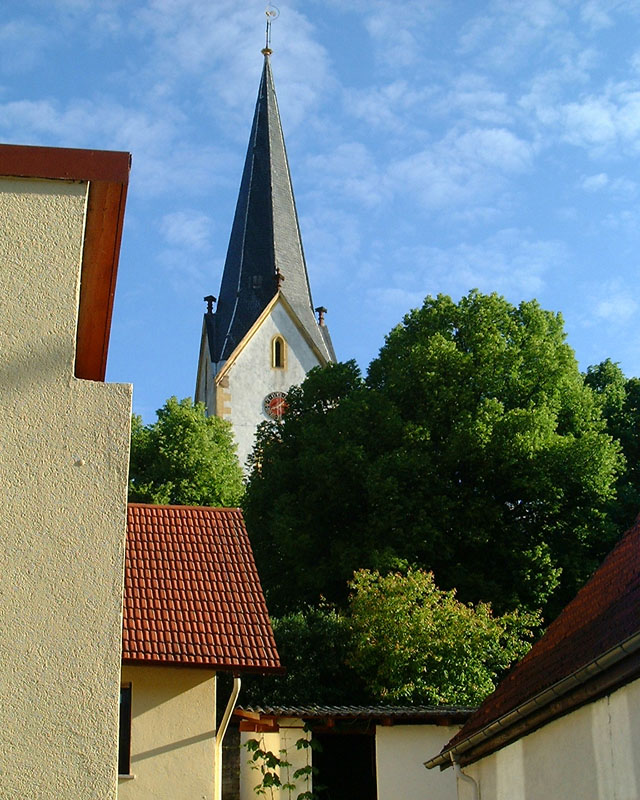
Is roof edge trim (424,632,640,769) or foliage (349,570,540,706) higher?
foliage (349,570,540,706)

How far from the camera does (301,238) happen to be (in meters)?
54.2

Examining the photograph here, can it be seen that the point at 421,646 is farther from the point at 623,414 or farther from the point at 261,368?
the point at 261,368

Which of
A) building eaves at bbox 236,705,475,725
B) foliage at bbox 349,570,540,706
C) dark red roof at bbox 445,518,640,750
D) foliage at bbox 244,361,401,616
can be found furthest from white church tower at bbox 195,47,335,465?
dark red roof at bbox 445,518,640,750

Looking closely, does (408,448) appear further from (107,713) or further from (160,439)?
(107,713)

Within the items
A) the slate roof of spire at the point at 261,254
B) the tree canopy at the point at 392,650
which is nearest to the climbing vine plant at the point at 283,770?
the tree canopy at the point at 392,650

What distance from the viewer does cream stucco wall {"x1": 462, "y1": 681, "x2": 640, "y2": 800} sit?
24.0 ft

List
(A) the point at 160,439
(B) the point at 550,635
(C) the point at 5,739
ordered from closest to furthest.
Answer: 1. (C) the point at 5,739
2. (B) the point at 550,635
3. (A) the point at 160,439

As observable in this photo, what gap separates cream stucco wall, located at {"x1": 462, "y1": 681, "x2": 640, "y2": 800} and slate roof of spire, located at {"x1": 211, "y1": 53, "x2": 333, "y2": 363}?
4102 centimetres

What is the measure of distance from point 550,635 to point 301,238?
4411 cm

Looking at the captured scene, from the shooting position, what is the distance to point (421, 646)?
20.8 metres

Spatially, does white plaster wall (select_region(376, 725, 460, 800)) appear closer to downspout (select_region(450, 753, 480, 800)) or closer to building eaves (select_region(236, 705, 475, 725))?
building eaves (select_region(236, 705, 475, 725))

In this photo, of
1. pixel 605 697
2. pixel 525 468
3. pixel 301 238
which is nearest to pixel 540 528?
pixel 525 468

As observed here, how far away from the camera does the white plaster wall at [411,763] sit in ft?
53.7

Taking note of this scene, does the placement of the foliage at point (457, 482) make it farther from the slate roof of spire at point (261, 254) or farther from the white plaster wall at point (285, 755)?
the slate roof of spire at point (261, 254)
